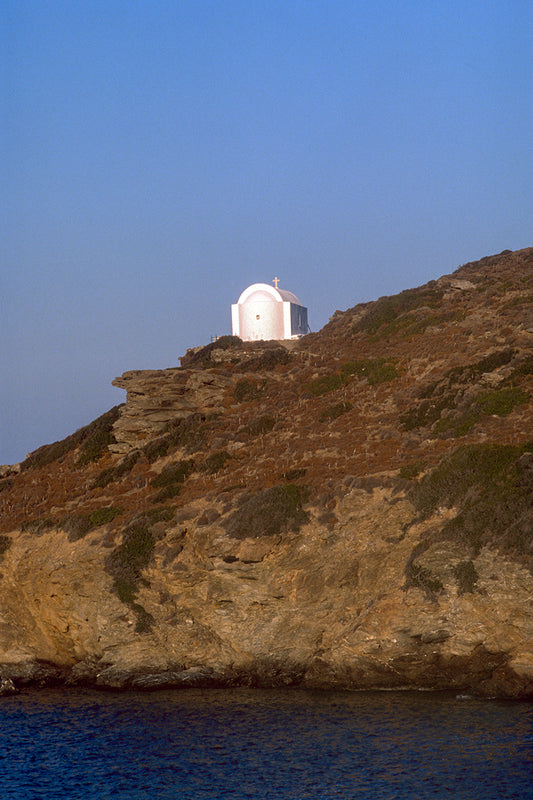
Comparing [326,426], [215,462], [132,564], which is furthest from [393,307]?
[132,564]

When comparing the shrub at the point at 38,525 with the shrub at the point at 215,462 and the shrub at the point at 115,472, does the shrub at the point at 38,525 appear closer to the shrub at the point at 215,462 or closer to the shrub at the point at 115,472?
the shrub at the point at 115,472

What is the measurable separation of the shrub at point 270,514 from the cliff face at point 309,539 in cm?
10

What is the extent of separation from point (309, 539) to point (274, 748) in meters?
10.6

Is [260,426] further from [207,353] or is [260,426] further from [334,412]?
[207,353]

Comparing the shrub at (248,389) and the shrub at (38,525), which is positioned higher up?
the shrub at (248,389)

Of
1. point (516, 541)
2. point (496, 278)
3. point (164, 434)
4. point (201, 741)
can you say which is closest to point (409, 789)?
point (201, 741)

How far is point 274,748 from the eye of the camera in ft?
88.5

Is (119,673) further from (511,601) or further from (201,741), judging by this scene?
(511,601)

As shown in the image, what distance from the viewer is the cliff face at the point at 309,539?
3180cm

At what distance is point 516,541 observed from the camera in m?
31.0

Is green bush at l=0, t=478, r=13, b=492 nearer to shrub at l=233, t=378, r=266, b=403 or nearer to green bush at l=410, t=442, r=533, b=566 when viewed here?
shrub at l=233, t=378, r=266, b=403

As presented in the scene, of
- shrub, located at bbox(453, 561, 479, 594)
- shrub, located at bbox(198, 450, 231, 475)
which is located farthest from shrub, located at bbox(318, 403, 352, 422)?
shrub, located at bbox(453, 561, 479, 594)

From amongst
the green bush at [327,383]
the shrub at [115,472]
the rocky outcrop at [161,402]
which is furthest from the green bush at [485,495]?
the rocky outcrop at [161,402]

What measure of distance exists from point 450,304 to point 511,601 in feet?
115
